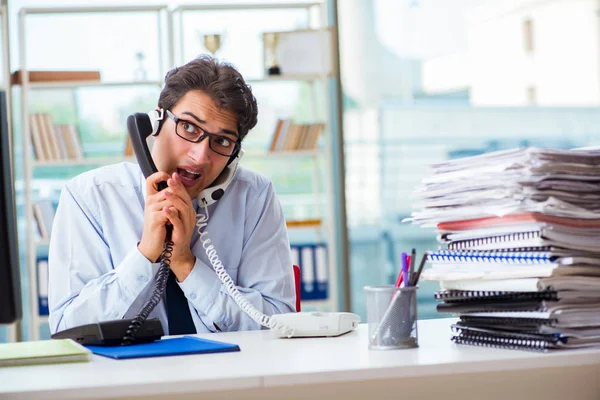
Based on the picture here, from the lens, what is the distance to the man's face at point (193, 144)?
200 centimetres

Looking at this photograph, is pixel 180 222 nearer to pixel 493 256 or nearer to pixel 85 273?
pixel 85 273

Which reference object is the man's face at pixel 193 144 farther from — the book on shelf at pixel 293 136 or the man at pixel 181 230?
the book on shelf at pixel 293 136

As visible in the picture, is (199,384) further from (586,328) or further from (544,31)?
(544,31)

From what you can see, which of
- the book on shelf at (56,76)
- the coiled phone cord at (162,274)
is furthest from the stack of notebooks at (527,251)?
the book on shelf at (56,76)

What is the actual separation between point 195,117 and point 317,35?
99.1 inches

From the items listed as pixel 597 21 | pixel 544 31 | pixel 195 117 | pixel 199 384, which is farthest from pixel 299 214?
pixel 199 384

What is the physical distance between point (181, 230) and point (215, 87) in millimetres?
375

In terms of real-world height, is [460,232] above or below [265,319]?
above

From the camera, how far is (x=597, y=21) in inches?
206

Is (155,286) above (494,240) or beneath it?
beneath

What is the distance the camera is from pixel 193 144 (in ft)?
6.54

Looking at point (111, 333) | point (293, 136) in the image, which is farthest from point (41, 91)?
point (111, 333)

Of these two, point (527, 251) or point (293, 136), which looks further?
point (293, 136)

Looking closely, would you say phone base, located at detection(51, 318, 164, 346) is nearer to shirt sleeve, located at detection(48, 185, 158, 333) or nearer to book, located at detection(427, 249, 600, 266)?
shirt sleeve, located at detection(48, 185, 158, 333)
